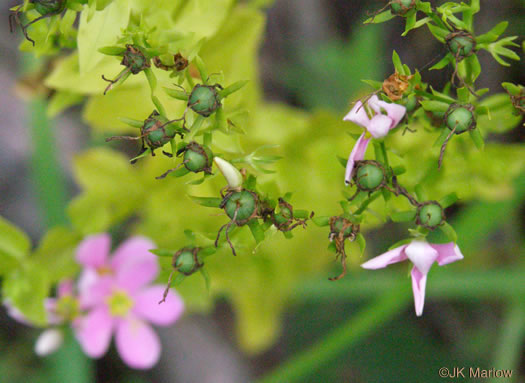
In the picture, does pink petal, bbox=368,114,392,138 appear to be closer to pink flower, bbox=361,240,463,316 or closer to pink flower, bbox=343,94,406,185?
pink flower, bbox=343,94,406,185

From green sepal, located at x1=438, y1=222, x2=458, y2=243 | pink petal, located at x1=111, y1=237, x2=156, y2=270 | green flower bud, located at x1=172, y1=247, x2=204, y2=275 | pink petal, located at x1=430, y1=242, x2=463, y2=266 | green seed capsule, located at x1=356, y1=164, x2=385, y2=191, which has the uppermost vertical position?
green seed capsule, located at x1=356, y1=164, x2=385, y2=191

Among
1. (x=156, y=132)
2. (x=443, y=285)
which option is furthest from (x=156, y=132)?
(x=443, y=285)

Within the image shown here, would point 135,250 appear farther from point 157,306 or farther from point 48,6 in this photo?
point 48,6

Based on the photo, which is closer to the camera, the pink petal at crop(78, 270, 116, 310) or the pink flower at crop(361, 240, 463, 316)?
the pink flower at crop(361, 240, 463, 316)

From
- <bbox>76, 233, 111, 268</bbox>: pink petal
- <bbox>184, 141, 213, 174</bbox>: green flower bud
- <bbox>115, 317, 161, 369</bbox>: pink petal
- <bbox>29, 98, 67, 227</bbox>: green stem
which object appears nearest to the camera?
<bbox>184, 141, 213, 174</bbox>: green flower bud

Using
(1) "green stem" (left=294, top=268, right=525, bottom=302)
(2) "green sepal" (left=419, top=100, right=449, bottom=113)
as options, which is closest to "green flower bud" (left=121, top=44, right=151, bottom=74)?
(2) "green sepal" (left=419, top=100, right=449, bottom=113)

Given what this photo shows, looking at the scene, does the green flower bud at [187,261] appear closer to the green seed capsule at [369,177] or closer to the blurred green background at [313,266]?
the green seed capsule at [369,177]

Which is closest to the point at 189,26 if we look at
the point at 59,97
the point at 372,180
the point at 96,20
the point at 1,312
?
the point at 96,20
